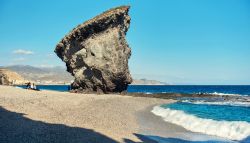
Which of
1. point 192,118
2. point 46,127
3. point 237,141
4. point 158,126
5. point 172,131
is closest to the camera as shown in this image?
point 46,127

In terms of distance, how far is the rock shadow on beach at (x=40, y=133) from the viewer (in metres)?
12.7

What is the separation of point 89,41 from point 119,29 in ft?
16.7

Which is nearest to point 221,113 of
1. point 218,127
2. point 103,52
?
point 218,127

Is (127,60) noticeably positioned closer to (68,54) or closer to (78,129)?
(68,54)

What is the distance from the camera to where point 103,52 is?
54.8 metres

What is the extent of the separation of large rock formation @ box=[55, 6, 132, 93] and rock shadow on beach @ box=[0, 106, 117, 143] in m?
37.7

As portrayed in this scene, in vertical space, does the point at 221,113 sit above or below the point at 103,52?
below

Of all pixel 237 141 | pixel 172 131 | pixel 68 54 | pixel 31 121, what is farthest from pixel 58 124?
pixel 68 54

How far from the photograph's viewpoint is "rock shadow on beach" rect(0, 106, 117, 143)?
12.7 meters

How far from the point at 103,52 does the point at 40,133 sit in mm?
41424

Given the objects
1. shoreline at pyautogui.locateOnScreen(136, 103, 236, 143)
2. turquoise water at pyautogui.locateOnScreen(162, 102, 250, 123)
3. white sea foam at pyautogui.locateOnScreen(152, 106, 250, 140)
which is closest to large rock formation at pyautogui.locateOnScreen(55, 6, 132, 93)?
turquoise water at pyautogui.locateOnScreen(162, 102, 250, 123)

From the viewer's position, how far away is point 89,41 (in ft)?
182

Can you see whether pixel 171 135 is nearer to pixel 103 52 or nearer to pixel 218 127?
pixel 218 127

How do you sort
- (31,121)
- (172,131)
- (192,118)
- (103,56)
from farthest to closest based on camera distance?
1. (103,56)
2. (192,118)
3. (172,131)
4. (31,121)
